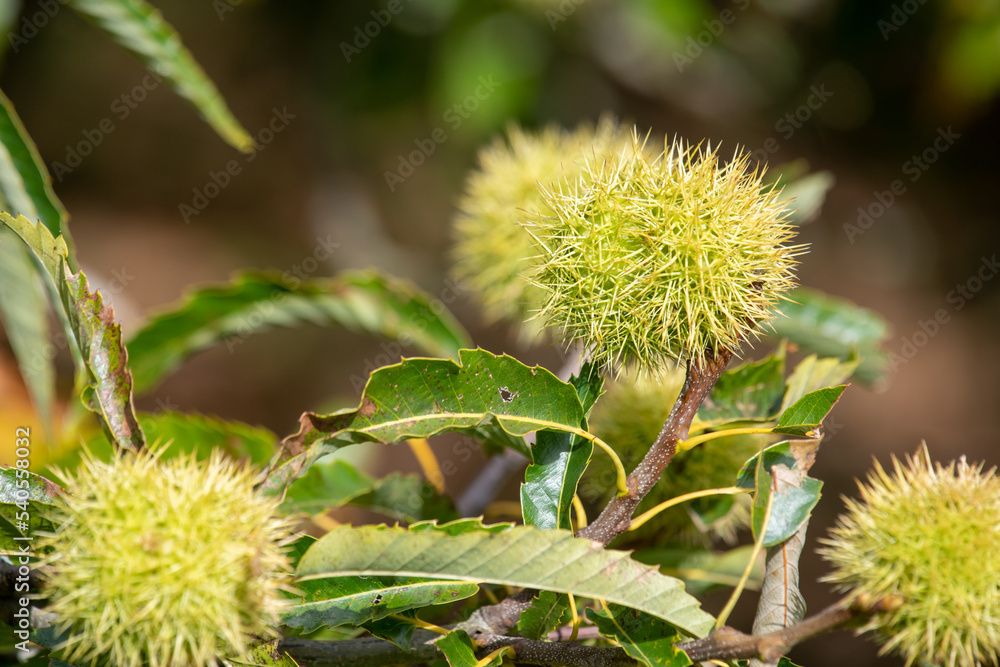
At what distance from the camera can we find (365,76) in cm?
299

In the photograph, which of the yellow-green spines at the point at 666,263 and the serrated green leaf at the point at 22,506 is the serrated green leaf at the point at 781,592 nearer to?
the yellow-green spines at the point at 666,263

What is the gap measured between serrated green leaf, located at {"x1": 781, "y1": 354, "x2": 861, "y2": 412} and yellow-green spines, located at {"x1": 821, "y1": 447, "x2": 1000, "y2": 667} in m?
0.26

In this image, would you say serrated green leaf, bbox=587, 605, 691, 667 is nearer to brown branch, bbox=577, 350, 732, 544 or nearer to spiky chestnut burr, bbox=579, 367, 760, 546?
brown branch, bbox=577, 350, 732, 544

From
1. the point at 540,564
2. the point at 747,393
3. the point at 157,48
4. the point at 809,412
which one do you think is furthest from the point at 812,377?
the point at 157,48

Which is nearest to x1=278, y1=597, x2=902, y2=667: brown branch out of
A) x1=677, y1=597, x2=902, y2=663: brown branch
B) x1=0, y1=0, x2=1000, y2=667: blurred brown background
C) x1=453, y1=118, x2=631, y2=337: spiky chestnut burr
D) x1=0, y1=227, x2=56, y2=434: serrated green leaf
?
x1=677, y1=597, x2=902, y2=663: brown branch

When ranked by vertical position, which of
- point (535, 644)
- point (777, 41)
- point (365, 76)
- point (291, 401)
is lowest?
point (291, 401)

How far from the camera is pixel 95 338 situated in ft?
2.77

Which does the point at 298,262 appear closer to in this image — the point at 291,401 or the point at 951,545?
the point at 291,401

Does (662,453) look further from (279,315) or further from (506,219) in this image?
(506,219)

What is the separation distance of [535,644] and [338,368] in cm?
323

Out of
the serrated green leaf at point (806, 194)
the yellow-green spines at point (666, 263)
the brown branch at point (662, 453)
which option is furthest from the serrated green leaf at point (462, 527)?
the serrated green leaf at point (806, 194)

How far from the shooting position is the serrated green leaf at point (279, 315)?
1.32 metres

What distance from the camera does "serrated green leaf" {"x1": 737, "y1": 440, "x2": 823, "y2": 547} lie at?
31.4 inches

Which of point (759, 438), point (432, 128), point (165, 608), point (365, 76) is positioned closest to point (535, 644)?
point (165, 608)
